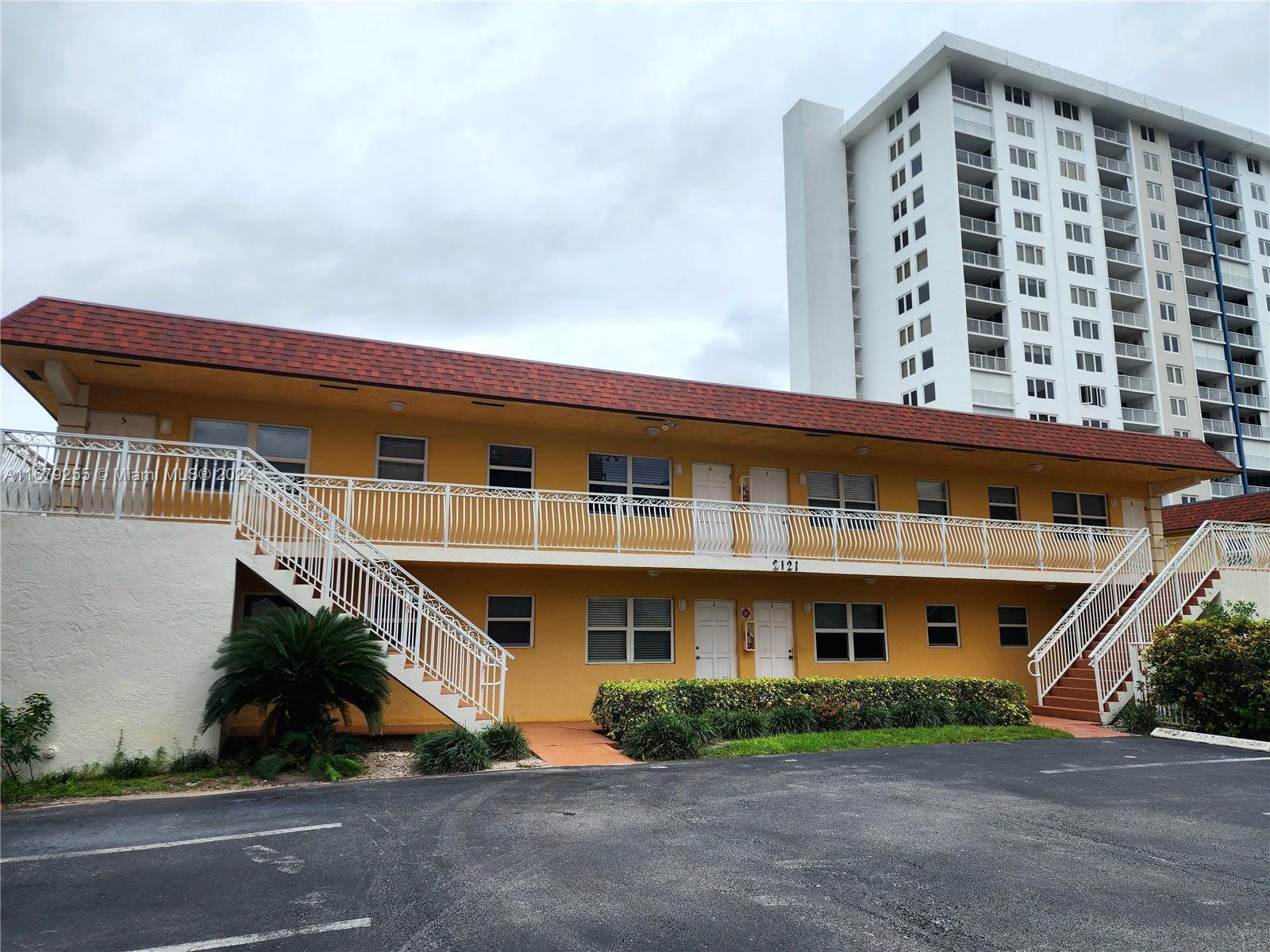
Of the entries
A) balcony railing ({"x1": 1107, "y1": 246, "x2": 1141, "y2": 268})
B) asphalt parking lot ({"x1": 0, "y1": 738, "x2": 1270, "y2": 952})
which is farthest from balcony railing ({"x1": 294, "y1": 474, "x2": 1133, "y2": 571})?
balcony railing ({"x1": 1107, "y1": 246, "x2": 1141, "y2": 268})

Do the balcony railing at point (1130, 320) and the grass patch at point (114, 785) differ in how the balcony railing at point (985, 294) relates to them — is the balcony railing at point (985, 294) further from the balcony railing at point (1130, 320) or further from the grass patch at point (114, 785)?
the grass patch at point (114, 785)

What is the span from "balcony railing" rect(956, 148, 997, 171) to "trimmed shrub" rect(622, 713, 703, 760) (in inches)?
1814

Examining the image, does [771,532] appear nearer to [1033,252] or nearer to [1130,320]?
[1033,252]

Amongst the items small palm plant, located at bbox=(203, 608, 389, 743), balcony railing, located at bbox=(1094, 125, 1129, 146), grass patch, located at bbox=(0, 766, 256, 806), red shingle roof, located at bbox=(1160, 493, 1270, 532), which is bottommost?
grass patch, located at bbox=(0, 766, 256, 806)

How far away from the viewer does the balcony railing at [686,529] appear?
14.0 m

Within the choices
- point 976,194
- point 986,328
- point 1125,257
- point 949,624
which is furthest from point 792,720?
point 1125,257

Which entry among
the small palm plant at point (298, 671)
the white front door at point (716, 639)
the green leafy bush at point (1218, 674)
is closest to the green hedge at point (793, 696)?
the green leafy bush at point (1218, 674)

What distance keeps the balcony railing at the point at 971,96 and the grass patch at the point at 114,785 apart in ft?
171

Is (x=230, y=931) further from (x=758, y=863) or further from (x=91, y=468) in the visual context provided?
(x=91, y=468)

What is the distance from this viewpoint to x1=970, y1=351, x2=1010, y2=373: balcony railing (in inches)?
1825

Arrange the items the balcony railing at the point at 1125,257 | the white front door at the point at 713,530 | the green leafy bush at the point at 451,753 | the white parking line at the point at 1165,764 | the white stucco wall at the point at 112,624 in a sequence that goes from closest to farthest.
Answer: the white stucco wall at the point at 112,624 → the green leafy bush at the point at 451,753 → the white parking line at the point at 1165,764 → the white front door at the point at 713,530 → the balcony railing at the point at 1125,257

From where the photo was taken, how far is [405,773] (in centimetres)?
1034

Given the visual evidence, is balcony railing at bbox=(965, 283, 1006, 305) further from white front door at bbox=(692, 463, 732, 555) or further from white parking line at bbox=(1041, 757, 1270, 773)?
white parking line at bbox=(1041, 757, 1270, 773)

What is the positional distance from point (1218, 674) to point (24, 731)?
55.0ft
